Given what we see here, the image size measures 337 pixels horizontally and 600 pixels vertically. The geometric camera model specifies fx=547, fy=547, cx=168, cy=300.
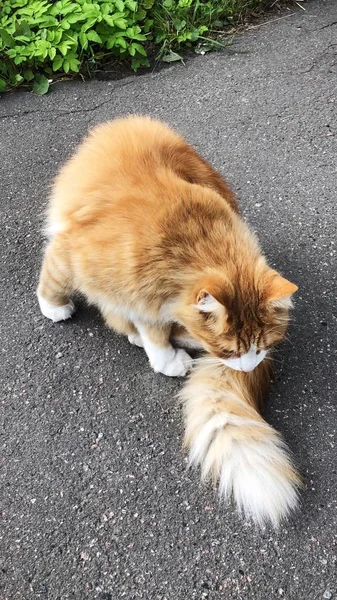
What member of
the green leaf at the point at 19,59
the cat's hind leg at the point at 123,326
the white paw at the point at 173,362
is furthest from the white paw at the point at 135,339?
the green leaf at the point at 19,59

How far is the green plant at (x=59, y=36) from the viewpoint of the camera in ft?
12.1

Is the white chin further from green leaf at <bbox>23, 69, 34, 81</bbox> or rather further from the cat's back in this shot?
green leaf at <bbox>23, 69, 34, 81</bbox>

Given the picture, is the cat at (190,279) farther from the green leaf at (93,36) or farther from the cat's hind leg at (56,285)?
the green leaf at (93,36)

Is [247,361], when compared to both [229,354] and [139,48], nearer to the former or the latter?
[229,354]

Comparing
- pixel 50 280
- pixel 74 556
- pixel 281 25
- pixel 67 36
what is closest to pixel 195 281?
pixel 50 280

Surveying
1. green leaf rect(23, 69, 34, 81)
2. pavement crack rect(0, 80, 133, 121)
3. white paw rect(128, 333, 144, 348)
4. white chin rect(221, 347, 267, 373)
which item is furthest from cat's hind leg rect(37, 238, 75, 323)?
green leaf rect(23, 69, 34, 81)

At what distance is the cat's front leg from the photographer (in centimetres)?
220

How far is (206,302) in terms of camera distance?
1717 mm

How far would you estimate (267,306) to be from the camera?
1757 mm

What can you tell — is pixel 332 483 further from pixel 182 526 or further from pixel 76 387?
pixel 76 387

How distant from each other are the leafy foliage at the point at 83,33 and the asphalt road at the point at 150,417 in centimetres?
48

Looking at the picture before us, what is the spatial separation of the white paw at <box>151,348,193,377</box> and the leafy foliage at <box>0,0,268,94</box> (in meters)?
2.44

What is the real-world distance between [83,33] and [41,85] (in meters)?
0.45

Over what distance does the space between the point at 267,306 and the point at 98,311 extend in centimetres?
100
